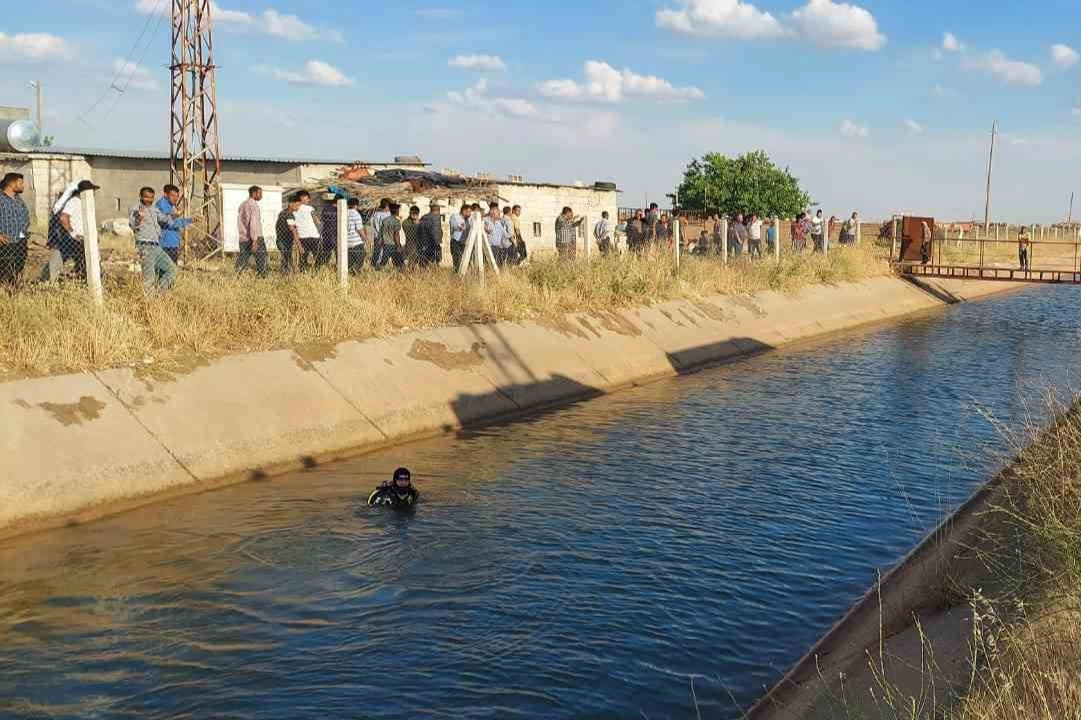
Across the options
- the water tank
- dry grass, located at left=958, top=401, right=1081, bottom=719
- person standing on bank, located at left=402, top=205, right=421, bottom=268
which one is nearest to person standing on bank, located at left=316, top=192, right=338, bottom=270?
person standing on bank, located at left=402, top=205, right=421, bottom=268

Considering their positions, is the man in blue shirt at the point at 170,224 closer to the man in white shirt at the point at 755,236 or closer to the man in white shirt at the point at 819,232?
the man in white shirt at the point at 755,236

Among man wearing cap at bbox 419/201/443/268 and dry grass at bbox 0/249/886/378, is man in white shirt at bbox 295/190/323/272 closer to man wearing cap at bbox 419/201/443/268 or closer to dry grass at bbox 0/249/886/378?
dry grass at bbox 0/249/886/378

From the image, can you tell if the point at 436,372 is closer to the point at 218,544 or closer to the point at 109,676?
the point at 218,544

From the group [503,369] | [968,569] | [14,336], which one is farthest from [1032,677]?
[503,369]

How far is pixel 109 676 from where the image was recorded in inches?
249

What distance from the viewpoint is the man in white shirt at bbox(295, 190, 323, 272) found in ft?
54.8

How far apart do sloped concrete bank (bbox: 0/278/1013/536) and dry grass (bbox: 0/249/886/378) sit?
0.30m

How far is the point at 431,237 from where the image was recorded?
2042cm

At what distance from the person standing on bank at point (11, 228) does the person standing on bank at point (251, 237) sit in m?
3.78

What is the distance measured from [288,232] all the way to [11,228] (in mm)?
4800

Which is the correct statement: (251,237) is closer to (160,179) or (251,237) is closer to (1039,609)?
(1039,609)

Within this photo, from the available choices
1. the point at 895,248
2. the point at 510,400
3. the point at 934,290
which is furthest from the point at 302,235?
the point at 895,248

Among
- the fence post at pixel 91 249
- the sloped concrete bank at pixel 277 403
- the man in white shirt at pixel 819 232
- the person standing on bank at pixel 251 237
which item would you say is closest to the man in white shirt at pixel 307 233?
the person standing on bank at pixel 251 237

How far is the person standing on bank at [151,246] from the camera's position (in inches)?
534
